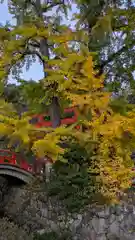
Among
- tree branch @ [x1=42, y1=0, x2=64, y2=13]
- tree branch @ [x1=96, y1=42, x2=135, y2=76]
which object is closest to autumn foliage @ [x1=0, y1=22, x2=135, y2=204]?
tree branch @ [x1=42, y1=0, x2=64, y2=13]

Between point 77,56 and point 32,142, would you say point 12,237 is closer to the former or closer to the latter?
point 32,142

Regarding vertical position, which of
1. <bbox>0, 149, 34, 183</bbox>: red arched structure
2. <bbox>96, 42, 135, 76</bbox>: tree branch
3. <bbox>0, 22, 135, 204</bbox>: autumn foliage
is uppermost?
<bbox>96, 42, 135, 76</bbox>: tree branch

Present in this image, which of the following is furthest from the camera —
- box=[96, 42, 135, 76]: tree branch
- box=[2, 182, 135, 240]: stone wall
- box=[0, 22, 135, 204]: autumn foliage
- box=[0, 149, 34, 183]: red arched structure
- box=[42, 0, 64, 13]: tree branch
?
box=[0, 149, 34, 183]: red arched structure

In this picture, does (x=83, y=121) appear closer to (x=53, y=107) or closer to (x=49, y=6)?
(x=53, y=107)

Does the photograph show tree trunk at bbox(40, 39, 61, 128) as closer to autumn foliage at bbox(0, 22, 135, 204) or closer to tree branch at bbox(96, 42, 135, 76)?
autumn foliage at bbox(0, 22, 135, 204)

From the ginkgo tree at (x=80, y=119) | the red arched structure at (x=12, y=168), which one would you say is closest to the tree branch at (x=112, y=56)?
the ginkgo tree at (x=80, y=119)

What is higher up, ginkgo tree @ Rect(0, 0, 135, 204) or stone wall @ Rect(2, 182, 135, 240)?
ginkgo tree @ Rect(0, 0, 135, 204)

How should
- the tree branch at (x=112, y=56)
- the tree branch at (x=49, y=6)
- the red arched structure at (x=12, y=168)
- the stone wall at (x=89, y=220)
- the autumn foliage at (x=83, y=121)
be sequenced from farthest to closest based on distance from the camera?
the red arched structure at (x=12, y=168)
the tree branch at (x=112, y=56)
the tree branch at (x=49, y=6)
the stone wall at (x=89, y=220)
the autumn foliage at (x=83, y=121)

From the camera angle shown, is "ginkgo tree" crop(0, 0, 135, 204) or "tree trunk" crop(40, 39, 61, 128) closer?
"ginkgo tree" crop(0, 0, 135, 204)

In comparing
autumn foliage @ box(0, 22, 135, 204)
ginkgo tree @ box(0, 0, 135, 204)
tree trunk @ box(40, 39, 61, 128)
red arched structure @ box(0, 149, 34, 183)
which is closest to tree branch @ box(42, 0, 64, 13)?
tree trunk @ box(40, 39, 61, 128)

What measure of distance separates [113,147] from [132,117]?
0.95m

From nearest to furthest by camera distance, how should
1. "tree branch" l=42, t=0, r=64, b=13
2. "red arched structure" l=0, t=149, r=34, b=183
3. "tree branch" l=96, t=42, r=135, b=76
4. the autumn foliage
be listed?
the autumn foliage
"tree branch" l=42, t=0, r=64, b=13
"tree branch" l=96, t=42, r=135, b=76
"red arched structure" l=0, t=149, r=34, b=183

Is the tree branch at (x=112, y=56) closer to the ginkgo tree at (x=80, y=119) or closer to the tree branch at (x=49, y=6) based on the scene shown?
the tree branch at (x=49, y=6)

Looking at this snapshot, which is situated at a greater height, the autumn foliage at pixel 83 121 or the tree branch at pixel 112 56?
the tree branch at pixel 112 56
